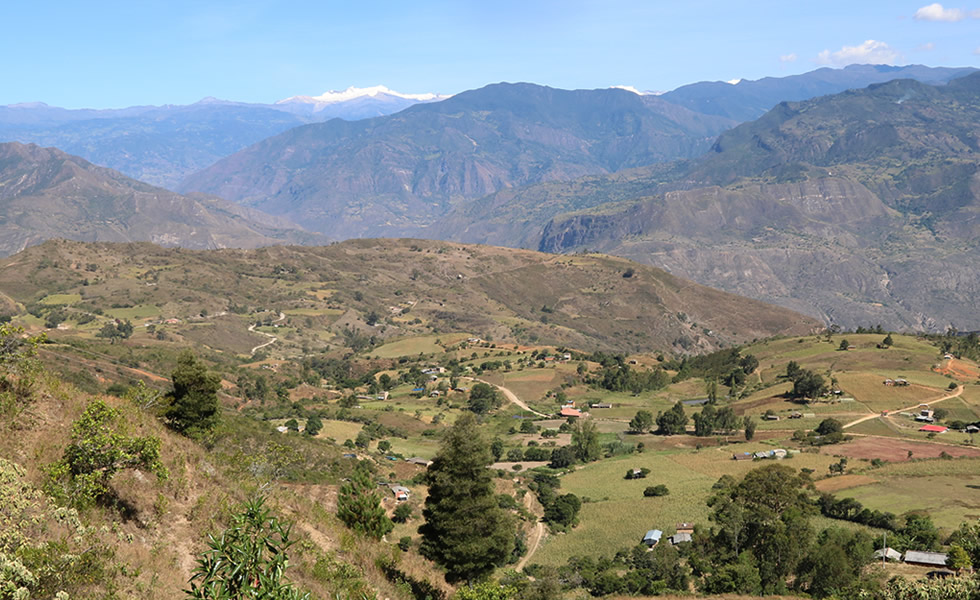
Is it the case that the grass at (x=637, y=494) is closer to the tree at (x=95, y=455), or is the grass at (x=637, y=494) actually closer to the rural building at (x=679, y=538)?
the rural building at (x=679, y=538)

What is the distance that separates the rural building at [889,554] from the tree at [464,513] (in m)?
40.4

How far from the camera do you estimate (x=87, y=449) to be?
20500 mm

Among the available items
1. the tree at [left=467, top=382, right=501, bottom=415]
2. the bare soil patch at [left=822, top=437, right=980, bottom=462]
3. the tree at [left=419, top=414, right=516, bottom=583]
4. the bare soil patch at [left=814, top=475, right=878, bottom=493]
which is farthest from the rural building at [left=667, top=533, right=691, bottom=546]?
the tree at [left=467, top=382, right=501, bottom=415]

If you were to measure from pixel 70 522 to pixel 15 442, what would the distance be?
6885mm

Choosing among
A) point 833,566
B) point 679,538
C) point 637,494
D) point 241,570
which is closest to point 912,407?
point 637,494

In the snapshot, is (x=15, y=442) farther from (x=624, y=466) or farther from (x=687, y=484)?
(x=624, y=466)

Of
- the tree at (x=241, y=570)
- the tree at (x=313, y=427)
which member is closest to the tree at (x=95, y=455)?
the tree at (x=241, y=570)

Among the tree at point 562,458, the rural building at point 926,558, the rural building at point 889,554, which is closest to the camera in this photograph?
the rural building at point 926,558

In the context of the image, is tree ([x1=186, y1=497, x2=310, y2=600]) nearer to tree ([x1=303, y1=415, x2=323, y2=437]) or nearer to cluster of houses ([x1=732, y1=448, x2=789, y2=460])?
tree ([x1=303, y1=415, x2=323, y2=437])

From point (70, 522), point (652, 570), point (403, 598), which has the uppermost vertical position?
point (70, 522)

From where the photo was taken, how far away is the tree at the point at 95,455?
19953 millimetres

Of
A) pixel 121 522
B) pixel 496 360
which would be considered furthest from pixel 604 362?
pixel 121 522

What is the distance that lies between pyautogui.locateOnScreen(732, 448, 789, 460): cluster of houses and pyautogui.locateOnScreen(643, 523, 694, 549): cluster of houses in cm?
3062

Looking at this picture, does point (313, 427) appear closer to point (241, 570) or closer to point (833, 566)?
point (833, 566)
